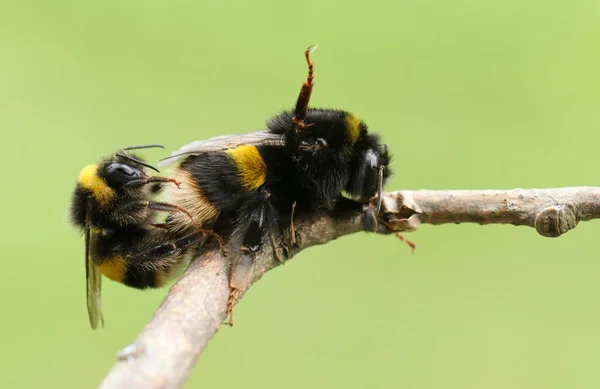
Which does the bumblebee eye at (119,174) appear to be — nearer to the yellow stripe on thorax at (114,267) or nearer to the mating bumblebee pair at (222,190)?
the mating bumblebee pair at (222,190)

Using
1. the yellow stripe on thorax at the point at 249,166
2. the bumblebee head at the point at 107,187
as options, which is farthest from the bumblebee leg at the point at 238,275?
the bumblebee head at the point at 107,187

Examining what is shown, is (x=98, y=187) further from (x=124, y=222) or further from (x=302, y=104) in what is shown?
(x=302, y=104)

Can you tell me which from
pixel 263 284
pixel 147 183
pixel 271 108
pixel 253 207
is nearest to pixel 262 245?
pixel 253 207

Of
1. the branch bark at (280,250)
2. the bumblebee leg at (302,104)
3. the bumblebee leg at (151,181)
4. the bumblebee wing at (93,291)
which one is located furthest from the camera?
the bumblebee wing at (93,291)

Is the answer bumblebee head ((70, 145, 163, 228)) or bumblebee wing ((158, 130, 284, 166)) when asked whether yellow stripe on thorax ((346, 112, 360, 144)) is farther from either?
bumblebee head ((70, 145, 163, 228))

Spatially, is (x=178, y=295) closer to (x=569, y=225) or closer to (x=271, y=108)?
(x=569, y=225)

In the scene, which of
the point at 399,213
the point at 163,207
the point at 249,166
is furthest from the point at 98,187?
the point at 399,213
